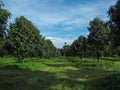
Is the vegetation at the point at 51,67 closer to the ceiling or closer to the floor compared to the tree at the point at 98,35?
closer to the floor

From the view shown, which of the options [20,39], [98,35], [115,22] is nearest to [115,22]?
[115,22]

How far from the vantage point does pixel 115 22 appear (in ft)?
62.4

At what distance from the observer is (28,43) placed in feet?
132

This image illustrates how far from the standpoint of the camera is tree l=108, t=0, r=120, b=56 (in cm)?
1816

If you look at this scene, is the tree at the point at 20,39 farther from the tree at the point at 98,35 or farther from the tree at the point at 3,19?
the tree at the point at 3,19

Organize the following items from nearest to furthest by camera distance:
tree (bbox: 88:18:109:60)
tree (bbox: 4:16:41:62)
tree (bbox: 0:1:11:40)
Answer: tree (bbox: 0:1:11:40) < tree (bbox: 4:16:41:62) < tree (bbox: 88:18:109:60)

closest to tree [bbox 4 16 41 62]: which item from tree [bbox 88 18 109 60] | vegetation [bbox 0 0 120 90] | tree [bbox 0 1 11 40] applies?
vegetation [bbox 0 0 120 90]

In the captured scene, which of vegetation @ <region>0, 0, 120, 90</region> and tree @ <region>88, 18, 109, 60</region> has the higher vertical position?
tree @ <region>88, 18, 109, 60</region>

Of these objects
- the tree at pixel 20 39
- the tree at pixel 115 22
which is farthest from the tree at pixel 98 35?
the tree at pixel 115 22

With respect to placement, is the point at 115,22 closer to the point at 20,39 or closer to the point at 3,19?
the point at 3,19

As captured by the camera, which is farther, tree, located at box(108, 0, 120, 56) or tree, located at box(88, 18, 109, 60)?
tree, located at box(88, 18, 109, 60)

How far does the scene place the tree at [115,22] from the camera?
1816 cm

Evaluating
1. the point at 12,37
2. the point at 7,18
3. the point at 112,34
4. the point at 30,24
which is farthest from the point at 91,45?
the point at 7,18

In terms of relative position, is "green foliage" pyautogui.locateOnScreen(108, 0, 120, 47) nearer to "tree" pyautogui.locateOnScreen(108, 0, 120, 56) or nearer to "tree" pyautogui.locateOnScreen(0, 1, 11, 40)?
"tree" pyautogui.locateOnScreen(108, 0, 120, 56)
